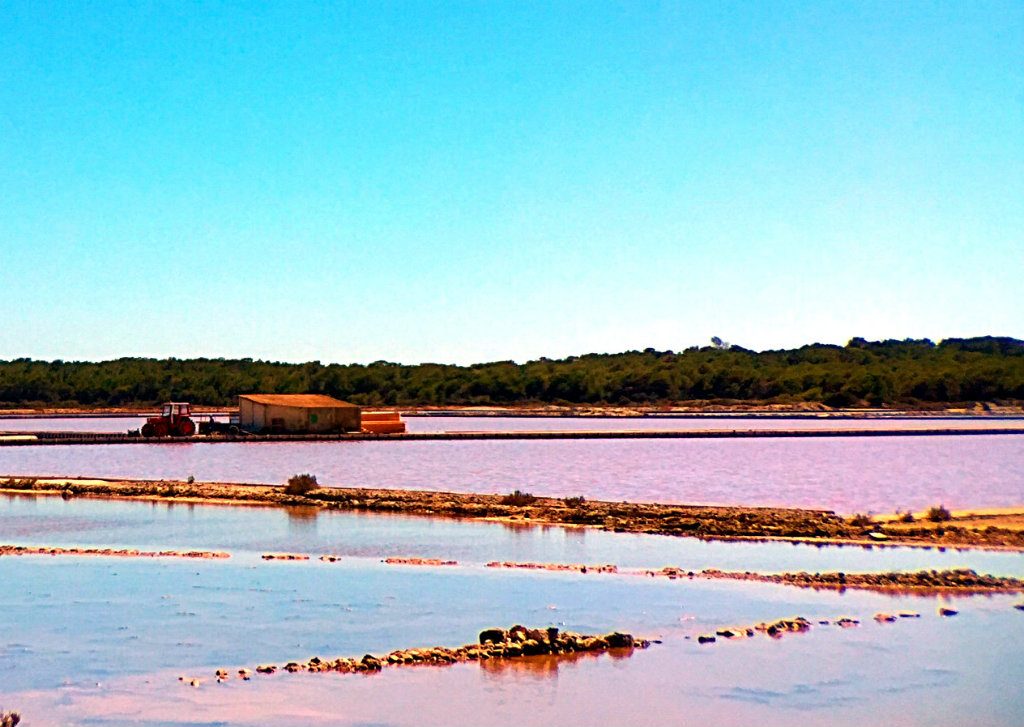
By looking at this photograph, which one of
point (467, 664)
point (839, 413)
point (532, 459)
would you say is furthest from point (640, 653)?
point (839, 413)

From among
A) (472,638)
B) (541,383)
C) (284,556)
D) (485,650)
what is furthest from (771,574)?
(541,383)

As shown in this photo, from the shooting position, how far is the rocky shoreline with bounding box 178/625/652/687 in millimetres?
13516

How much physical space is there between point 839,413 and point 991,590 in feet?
311

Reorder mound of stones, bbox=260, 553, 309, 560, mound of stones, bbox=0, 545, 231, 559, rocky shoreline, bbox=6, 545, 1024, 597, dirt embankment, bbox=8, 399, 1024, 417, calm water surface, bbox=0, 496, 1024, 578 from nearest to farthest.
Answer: rocky shoreline, bbox=6, 545, 1024, 597 → calm water surface, bbox=0, 496, 1024, 578 → mound of stones, bbox=260, 553, 309, 560 → mound of stones, bbox=0, 545, 231, 559 → dirt embankment, bbox=8, 399, 1024, 417

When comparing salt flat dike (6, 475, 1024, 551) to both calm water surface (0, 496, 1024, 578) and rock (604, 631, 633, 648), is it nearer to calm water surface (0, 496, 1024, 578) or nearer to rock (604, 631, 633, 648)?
calm water surface (0, 496, 1024, 578)

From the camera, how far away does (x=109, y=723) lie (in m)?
11.6

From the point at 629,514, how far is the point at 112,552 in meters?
11.6

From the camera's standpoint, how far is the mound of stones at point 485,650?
534 inches

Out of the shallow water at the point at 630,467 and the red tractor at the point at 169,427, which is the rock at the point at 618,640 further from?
the red tractor at the point at 169,427

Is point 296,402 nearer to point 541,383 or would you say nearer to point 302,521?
point 302,521

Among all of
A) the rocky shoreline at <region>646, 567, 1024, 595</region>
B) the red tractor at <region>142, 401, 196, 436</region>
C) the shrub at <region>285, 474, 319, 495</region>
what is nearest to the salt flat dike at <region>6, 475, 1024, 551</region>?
the shrub at <region>285, 474, 319, 495</region>

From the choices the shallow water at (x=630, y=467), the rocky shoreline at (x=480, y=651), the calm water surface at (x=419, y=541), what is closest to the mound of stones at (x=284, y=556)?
the calm water surface at (x=419, y=541)

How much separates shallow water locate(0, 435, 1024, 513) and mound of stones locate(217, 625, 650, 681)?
709 inches

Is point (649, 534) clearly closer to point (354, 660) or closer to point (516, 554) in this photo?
point (516, 554)
